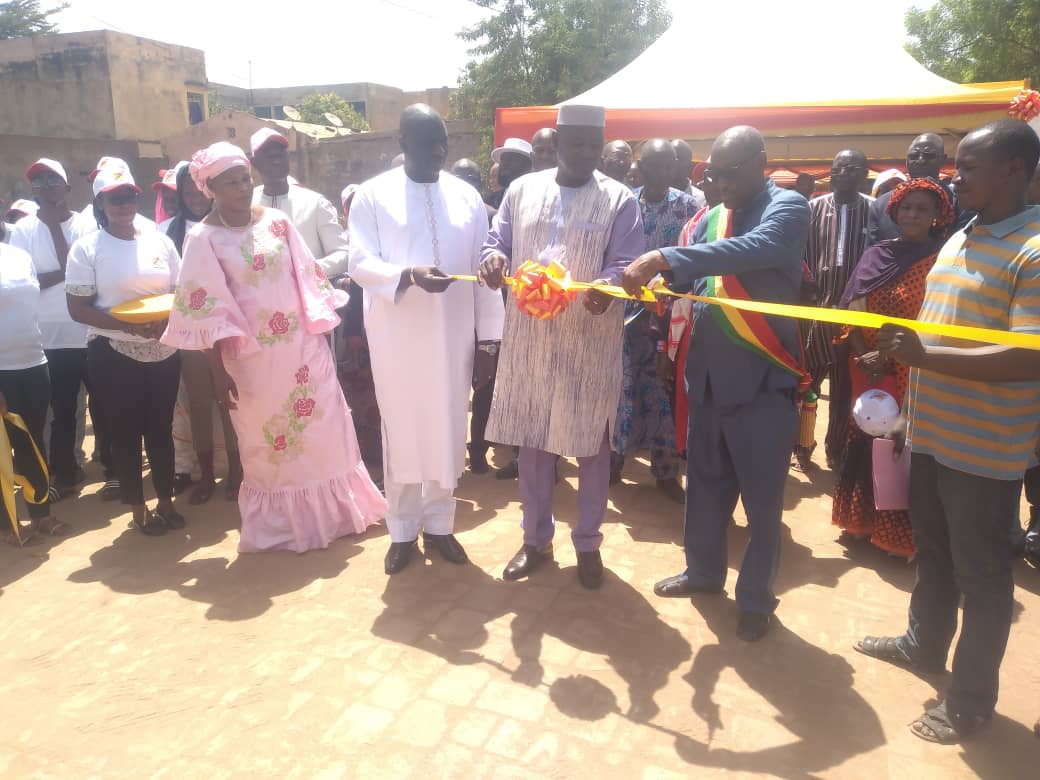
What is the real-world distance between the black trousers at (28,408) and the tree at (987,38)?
20.0 metres

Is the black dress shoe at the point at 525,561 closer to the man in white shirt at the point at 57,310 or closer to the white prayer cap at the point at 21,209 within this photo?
the man in white shirt at the point at 57,310

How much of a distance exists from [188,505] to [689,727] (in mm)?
3572

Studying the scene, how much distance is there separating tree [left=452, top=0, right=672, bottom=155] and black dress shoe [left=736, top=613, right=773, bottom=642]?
23531 millimetres

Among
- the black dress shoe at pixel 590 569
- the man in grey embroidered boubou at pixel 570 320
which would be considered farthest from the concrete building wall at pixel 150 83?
the black dress shoe at pixel 590 569

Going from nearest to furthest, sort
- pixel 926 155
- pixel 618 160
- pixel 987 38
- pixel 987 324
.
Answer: pixel 987 324, pixel 926 155, pixel 618 160, pixel 987 38

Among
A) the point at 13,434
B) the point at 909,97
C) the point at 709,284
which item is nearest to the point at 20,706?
the point at 13,434

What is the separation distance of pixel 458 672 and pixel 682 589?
1160mm

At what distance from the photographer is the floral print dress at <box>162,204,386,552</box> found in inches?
145

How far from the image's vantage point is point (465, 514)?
14.9 ft

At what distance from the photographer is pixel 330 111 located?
1427 inches

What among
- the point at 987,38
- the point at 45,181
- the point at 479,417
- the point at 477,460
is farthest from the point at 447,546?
the point at 987,38

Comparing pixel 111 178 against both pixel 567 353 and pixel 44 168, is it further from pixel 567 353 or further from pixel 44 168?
pixel 567 353

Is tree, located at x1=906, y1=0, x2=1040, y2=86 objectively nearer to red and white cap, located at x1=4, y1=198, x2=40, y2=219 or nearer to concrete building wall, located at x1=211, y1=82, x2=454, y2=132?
red and white cap, located at x1=4, y1=198, x2=40, y2=219

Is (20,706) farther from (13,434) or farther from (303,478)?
(13,434)
